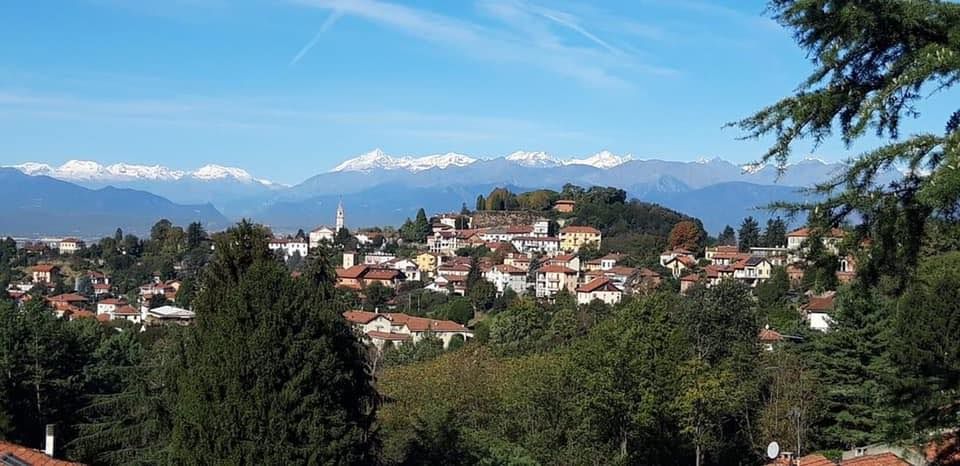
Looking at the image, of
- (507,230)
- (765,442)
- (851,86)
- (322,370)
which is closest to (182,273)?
(507,230)

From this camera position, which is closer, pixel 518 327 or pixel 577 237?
pixel 518 327

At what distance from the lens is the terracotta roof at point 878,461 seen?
11.1 m

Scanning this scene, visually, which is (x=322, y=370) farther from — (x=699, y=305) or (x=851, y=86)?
(x=699, y=305)

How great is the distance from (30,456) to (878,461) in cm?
1047

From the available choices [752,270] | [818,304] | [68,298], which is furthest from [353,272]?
[818,304]

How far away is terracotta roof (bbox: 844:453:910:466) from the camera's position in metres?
11.1

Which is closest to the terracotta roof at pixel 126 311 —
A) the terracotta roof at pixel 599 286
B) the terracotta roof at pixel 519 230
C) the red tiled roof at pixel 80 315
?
the red tiled roof at pixel 80 315

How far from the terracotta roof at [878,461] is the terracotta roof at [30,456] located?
9649 millimetres

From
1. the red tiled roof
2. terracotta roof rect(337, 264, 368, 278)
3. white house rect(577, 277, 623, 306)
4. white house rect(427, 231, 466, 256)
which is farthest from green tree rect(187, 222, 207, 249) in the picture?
white house rect(577, 277, 623, 306)

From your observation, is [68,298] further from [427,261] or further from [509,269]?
[509,269]

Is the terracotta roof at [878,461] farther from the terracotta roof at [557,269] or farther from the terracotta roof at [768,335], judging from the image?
the terracotta roof at [557,269]

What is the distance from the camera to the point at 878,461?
11219 mm

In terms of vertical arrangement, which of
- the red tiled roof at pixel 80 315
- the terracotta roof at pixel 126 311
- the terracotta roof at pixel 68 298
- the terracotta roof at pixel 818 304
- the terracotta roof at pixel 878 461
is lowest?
the terracotta roof at pixel 126 311

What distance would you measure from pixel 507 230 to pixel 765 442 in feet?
225
